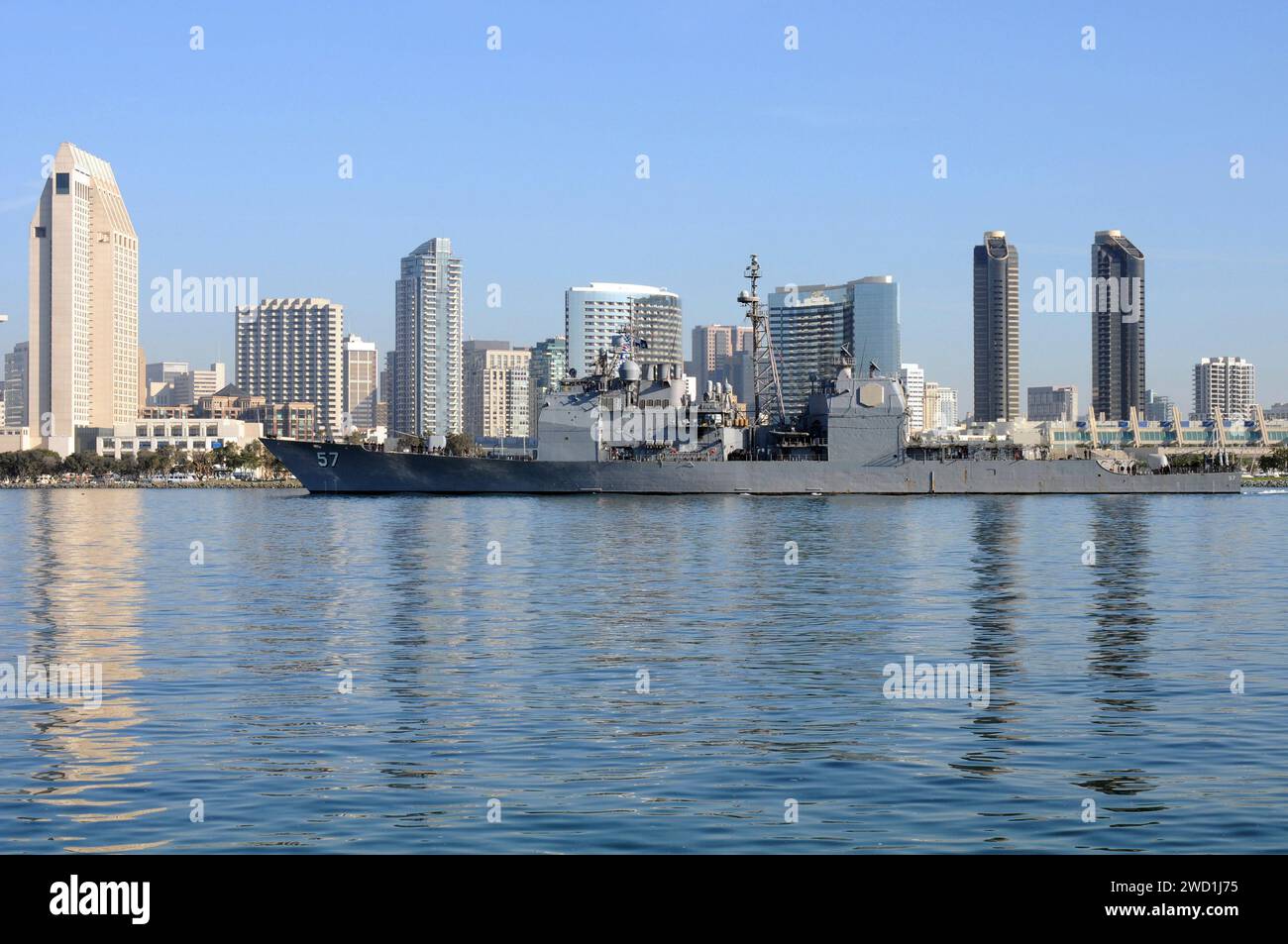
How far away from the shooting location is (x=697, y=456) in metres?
102

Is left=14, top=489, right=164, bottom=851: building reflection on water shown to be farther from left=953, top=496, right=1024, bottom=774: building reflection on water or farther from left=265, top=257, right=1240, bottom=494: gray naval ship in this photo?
left=265, top=257, right=1240, bottom=494: gray naval ship

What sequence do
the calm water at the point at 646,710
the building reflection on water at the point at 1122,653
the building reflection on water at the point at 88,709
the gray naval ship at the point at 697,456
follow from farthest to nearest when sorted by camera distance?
1. the gray naval ship at the point at 697,456
2. the building reflection on water at the point at 1122,653
3. the building reflection on water at the point at 88,709
4. the calm water at the point at 646,710

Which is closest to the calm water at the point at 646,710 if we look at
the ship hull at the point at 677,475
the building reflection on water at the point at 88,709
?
the building reflection on water at the point at 88,709

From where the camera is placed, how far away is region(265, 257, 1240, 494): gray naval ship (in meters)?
101

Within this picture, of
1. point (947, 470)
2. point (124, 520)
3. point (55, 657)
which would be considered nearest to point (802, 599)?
point (55, 657)

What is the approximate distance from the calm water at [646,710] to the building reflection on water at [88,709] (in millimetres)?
65

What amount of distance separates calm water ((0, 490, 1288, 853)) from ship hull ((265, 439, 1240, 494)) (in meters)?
58.0

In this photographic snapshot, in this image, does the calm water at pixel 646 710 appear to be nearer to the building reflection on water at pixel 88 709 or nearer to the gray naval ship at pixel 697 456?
the building reflection on water at pixel 88 709

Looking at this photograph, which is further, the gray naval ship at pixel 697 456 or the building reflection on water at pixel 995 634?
the gray naval ship at pixel 697 456

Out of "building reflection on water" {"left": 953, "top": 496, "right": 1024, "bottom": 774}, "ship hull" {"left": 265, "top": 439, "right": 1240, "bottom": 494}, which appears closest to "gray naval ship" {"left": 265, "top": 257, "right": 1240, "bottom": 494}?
"ship hull" {"left": 265, "top": 439, "right": 1240, "bottom": 494}

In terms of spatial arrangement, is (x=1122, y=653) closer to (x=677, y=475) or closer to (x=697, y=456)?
(x=677, y=475)

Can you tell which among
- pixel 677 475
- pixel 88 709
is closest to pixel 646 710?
pixel 88 709

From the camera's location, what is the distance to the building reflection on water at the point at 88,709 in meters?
12.1
